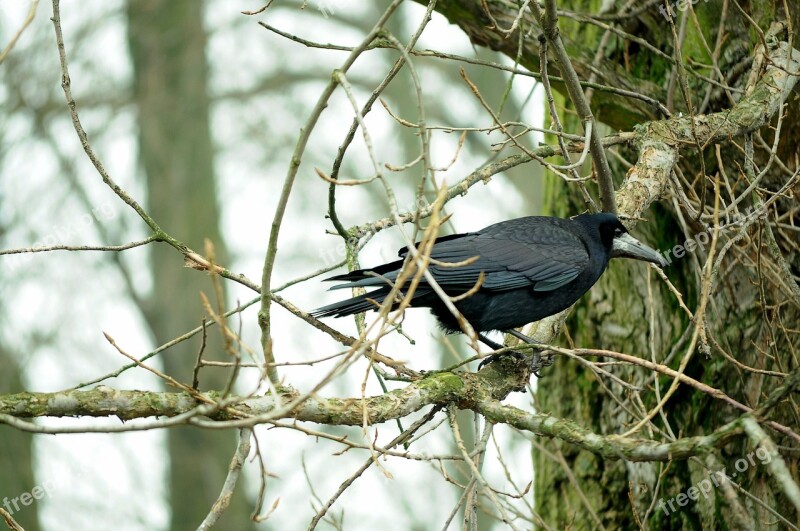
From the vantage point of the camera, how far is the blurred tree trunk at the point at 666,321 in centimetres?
477

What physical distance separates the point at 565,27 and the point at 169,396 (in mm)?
4248

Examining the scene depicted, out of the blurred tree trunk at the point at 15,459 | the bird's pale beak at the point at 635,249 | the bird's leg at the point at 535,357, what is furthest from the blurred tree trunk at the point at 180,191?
the bird's pale beak at the point at 635,249

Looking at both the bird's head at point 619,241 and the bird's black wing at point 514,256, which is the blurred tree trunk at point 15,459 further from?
the bird's head at point 619,241

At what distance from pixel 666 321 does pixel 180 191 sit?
8.41 m

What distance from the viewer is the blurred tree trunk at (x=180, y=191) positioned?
11672 millimetres

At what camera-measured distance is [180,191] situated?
40.5ft

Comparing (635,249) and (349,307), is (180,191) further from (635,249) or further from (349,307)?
(349,307)

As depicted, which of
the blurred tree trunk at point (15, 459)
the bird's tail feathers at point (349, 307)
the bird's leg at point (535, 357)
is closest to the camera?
the bird's tail feathers at point (349, 307)

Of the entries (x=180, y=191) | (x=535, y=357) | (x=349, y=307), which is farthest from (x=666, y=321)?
(x=180, y=191)

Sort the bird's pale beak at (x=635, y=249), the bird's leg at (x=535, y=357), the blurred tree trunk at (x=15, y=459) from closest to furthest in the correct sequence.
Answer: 1. the bird's leg at (x=535, y=357)
2. the bird's pale beak at (x=635, y=249)
3. the blurred tree trunk at (x=15, y=459)

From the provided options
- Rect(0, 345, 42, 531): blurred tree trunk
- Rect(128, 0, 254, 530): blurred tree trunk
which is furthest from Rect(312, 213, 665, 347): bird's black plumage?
Rect(0, 345, 42, 531): blurred tree trunk

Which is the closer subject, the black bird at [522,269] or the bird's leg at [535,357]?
the bird's leg at [535,357]

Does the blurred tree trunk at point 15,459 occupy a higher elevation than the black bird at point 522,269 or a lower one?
higher

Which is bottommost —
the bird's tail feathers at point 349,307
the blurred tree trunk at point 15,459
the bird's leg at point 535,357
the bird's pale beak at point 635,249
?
the bird's leg at point 535,357
